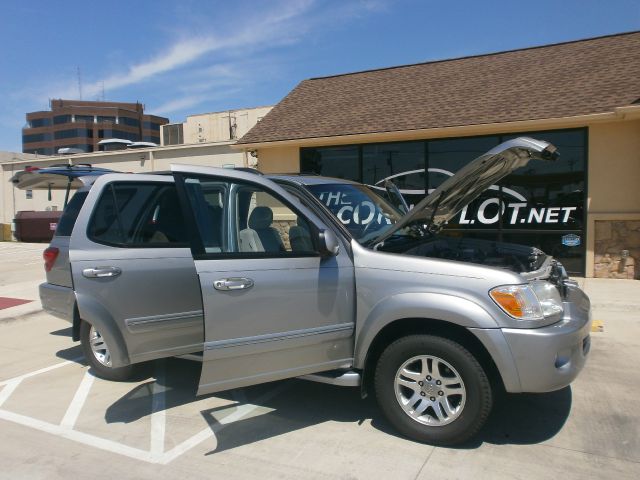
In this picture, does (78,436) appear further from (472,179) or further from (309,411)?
(472,179)

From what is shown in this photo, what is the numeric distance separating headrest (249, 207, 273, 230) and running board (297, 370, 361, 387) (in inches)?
47.0

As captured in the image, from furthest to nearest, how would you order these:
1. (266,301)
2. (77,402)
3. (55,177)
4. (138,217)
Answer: (55,177) < (138,217) < (77,402) < (266,301)

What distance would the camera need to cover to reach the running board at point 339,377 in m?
3.57

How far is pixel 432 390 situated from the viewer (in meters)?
3.41

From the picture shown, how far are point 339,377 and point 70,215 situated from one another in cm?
354

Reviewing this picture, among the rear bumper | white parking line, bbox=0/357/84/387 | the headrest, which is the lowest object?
white parking line, bbox=0/357/84/387

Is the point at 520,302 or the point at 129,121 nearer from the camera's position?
the point at 520,302

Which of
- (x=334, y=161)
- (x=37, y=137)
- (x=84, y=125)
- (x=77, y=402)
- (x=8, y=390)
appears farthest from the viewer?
(x=37, y=137)

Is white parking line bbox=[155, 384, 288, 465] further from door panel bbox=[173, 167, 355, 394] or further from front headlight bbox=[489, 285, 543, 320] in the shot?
front headlight bbox=[489, 285, 543, 320]

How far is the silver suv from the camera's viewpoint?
3.23 metres

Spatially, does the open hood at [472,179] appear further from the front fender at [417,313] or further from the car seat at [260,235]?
the car seat at [260,235]

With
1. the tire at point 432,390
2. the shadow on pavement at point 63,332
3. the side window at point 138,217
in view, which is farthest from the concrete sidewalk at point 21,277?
the tire at point 432,390

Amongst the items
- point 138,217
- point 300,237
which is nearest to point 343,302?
point 300,237

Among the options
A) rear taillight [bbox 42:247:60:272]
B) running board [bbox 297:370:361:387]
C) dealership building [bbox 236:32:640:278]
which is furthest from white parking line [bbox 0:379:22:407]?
dealership building [bbox 236:32:640:278]
